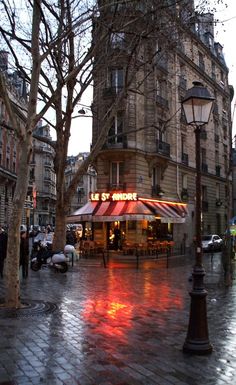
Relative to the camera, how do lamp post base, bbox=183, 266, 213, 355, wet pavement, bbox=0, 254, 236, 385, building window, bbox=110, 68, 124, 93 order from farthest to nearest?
building window, bbox=110, 68, 124, 93 < lamp post base, bbox=183, 266, 213, 355 < wet pavement, bbox=0, 254, 236, 385

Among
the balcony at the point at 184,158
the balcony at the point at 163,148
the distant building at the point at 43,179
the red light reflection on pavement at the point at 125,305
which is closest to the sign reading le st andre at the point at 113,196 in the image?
the balcony at the point at 163,148

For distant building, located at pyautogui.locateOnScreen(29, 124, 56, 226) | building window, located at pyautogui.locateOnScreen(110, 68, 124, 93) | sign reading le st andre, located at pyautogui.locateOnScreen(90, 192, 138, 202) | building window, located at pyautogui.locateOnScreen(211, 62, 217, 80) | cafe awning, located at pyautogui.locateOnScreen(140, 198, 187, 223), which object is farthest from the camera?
distant building, located at pyautogui.locateOnScreen(29, 124, 56, 226)

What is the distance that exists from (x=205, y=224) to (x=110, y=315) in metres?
34.8

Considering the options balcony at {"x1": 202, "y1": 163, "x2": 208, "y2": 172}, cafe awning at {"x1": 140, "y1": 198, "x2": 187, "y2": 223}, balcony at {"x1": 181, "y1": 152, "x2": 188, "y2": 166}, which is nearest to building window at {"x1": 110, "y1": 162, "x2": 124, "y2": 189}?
cafe awning at {"x1": 140, "y1": 198, "x2": 187, "y2": 223}

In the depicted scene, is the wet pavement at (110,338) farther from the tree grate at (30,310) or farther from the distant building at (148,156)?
the distant building at (148,156)

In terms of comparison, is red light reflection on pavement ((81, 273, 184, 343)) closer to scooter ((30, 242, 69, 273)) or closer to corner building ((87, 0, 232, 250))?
scooter ((30, 242, 69, 273))

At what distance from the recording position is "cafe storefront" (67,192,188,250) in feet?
97.8

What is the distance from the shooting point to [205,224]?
43094 mm

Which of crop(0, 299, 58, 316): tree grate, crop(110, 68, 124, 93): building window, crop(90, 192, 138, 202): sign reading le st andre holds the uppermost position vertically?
crop(110, 68, 124, 93): building window

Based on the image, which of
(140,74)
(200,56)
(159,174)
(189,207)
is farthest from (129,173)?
(200,56)

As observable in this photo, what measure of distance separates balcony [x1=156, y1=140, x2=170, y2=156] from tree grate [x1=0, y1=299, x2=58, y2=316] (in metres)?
24.2

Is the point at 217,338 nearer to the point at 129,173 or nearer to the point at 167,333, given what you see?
the point at 167,333

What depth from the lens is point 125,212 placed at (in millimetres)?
29484

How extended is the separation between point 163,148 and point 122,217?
25.8 ft
